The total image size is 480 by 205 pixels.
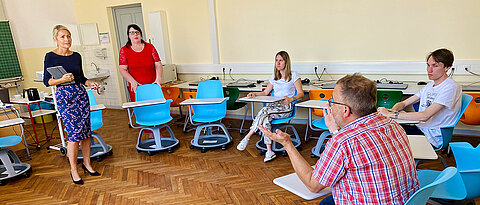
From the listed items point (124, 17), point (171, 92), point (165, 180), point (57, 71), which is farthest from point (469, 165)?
point (124, 17)

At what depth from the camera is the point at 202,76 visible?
18.9 feet

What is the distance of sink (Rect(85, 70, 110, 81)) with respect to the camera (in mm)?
6387

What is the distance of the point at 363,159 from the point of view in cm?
115

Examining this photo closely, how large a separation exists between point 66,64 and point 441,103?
11.1 ft

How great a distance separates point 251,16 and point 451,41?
2.87 m

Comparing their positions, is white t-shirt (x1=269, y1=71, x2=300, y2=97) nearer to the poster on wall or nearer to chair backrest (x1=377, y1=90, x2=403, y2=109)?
chair backrest (x1=377, y1=90, x2=403, y2=109)

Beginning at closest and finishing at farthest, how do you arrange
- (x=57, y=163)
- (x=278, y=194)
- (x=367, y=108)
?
1. (x=367, y=108)
2. (x=278, y=194)
3. (x=57, y=163)

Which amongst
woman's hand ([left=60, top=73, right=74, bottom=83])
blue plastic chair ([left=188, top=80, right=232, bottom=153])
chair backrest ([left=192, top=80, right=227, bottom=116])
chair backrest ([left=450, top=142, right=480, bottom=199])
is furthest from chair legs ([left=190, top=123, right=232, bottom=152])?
chair backrest ([left=450, top=142, right=480, bottom=199])

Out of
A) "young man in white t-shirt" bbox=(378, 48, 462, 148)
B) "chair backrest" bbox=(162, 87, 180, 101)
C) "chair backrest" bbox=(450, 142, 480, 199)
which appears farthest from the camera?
"chair backrest" bbox=(162, 87, 180, 101)

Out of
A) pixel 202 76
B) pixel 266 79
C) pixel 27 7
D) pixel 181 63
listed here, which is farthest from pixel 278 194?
pixel 27 7

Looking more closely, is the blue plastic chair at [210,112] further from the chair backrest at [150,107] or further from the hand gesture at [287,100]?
the hand gesture at [287,100]

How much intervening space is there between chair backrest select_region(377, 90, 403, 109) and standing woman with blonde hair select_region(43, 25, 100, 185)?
308 centimetres

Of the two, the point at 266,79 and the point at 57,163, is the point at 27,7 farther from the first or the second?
the point at 266,79

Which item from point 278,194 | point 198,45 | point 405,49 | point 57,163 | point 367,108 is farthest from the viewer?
point 198,45
